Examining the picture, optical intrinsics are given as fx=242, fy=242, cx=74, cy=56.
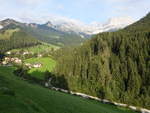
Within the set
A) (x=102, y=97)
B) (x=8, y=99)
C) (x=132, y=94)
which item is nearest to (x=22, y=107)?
(x=8, y=99)

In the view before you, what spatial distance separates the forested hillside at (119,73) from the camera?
479ft

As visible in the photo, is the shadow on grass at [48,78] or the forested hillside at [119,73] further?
the shadow on grass at [48,78]

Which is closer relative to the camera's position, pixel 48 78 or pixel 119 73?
pixel 48 78

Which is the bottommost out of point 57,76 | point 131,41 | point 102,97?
point 102,97

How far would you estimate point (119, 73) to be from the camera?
171875 mm

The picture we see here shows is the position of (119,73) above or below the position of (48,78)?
above

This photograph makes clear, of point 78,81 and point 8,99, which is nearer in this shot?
point 8,99

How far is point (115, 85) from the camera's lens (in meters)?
158

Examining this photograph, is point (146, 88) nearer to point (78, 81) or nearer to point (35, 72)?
point (78, 81)

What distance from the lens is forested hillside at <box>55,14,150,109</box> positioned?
146m

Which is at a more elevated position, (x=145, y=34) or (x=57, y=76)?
(x=145, y=34)

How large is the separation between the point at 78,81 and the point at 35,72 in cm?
3264

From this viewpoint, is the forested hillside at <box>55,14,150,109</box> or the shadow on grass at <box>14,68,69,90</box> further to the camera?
the shadow on grass at <box>14,68,69,90</box>

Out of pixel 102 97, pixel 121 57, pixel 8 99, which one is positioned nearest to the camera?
pixel 8 99
